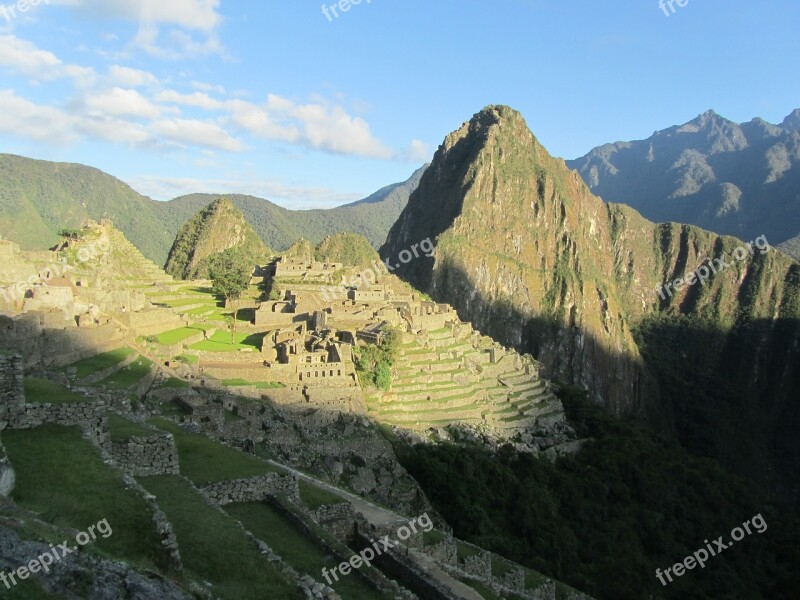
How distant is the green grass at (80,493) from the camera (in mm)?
6410

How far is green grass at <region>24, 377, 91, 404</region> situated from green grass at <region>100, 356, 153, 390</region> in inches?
455

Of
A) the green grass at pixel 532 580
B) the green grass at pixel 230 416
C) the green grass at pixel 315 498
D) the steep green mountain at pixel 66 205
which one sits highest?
the steep green mountain at pixel 66 205

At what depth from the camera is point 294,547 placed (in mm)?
9969

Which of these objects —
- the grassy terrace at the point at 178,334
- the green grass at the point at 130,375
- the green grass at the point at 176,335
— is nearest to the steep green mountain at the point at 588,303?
the grassy terrace at the point at 178,334

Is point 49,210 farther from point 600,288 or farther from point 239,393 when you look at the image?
point 600,288

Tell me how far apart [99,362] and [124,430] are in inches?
650

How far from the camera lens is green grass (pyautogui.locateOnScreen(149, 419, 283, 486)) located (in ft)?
35.8

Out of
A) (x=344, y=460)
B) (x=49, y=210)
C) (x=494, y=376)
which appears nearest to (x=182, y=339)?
(x=344, y=460)

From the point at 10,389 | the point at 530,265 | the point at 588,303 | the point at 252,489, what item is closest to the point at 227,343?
the point at 252,489

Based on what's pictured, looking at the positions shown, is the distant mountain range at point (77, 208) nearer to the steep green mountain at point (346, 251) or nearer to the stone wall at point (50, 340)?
the steep green mountain at point (346, 251)

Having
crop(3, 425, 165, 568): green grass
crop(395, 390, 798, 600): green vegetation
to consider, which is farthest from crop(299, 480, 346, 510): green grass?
crop(395, 390, 798, 600): green vegetation

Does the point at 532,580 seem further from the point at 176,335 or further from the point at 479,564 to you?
the point at 176,335

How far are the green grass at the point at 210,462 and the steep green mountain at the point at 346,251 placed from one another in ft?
275

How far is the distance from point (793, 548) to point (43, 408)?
59063 mm
